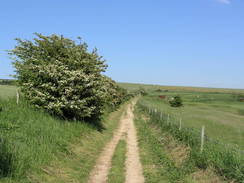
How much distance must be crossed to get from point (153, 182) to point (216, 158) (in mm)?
2483

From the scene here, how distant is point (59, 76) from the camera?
1482 centimetres

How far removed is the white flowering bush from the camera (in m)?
14.6

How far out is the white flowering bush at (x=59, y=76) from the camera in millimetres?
14586

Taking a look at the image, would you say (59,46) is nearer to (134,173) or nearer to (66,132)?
(66,132)

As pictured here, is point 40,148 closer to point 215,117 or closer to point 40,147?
point 40,147

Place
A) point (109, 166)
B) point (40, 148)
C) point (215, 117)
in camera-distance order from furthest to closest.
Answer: point (215, 117), point (109, 166), point (40, 148)

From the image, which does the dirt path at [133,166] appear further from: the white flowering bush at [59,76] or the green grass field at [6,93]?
the green grass field at [6,93]

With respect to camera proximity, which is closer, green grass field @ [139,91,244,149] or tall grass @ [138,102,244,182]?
tall grass @ [138,102,244,182]

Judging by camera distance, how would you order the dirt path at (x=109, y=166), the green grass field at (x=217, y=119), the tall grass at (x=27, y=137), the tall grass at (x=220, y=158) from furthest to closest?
1. the green grass field at (x=217, y=119)
2. the dirt path at (x=109, y=166)
3. the tall grass at (x=220, y=158)
4. the tall grass at (x=27, y=137)

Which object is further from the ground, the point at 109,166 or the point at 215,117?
the point at 109,166

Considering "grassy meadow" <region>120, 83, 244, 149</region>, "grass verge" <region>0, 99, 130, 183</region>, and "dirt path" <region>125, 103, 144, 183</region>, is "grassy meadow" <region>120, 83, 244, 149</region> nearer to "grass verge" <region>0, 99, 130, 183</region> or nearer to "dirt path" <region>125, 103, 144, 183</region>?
"dirt path" <region>125, 103, 144, 183</region>

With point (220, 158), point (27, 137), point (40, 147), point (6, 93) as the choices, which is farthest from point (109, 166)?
point (6, 93)

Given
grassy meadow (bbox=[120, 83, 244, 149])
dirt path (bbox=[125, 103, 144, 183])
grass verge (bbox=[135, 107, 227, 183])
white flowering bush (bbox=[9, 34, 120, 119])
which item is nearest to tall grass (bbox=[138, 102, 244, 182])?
grass verge (bbox=[135, 107, 227, 183])

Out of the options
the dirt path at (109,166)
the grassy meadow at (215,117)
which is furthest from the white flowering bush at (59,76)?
the grassy meadow at (215,117)
